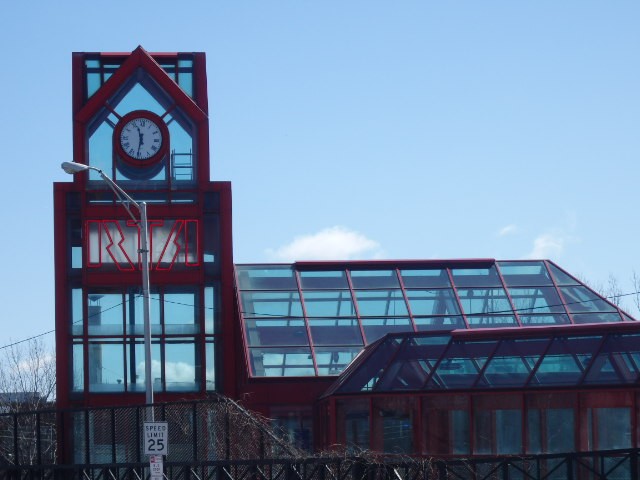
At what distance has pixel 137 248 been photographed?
126 ft

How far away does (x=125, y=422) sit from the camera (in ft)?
99.0

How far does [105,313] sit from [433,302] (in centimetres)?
1100

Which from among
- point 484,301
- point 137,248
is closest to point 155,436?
point 137,248

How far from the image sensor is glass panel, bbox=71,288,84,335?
37.9 m

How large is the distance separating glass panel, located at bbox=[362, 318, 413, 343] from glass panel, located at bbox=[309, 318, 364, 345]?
0.31 m

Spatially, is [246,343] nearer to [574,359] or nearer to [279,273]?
[279,273]

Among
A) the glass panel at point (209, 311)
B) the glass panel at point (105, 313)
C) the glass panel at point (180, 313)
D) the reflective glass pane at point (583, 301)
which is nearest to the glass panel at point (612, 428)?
the reflective glass pane at point (583, 301)

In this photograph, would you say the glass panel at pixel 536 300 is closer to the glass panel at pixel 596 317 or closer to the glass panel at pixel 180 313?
the glass panel at pixel 596 317

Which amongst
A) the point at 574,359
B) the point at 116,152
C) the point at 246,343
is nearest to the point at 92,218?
the point at 116,152

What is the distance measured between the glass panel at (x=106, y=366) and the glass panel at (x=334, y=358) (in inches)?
244

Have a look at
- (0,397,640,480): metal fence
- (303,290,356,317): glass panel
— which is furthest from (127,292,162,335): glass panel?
(303,290,356,317): glass panel

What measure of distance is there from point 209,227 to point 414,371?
33.8 ft

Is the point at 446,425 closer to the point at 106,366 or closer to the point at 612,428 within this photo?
the point at 612,428

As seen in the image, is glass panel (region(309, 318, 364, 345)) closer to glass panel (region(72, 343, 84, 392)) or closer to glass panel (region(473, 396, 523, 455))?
glass panel (region(72, 343, 84, 392))
